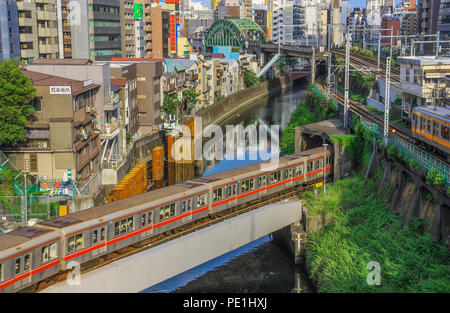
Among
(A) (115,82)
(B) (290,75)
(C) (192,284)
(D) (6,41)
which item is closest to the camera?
(C) (192,284)

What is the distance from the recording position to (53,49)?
59.4 metres

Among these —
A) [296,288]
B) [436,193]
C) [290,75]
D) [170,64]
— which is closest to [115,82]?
[170,64]

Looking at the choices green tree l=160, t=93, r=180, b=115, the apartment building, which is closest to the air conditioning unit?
green tree l=160, t=93, r=180, b=115

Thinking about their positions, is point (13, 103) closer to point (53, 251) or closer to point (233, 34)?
point (53, 251)

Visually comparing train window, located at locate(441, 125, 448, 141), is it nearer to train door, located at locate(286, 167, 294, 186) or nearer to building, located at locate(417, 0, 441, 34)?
train door, located at locate(286, 167, 294, 186)

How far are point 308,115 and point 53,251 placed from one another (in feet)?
131

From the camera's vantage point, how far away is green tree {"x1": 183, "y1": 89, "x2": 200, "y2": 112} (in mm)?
61375

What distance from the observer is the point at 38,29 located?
5694 cm

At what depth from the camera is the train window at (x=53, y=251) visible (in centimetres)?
1930

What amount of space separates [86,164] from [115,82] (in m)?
10.4

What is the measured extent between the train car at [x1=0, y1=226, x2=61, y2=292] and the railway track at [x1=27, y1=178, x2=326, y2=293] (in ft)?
1.14

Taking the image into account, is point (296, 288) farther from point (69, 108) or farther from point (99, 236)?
point (69, 108)

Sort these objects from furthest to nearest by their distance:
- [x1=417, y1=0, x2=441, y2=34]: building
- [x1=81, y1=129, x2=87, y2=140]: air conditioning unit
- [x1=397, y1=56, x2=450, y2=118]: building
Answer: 1. [x1=417, y1=0, x2=441, y2=34]: building
2. [x1=397, y1=56, x2=450, y2=118]: building
3. [x1=81, y1=129, x2=87, y2=140]: air conditioning unit

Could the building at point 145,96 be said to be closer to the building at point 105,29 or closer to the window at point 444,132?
the building at point 105,29
